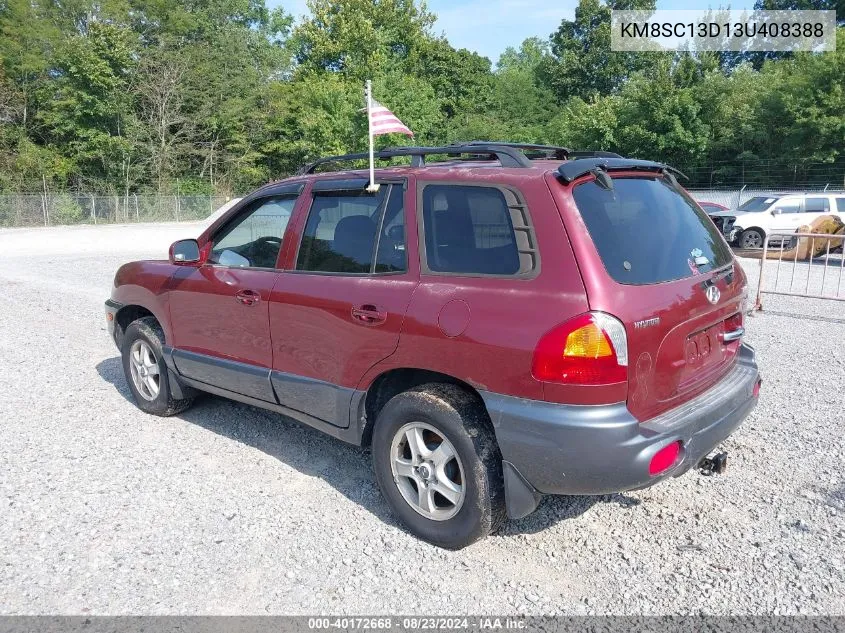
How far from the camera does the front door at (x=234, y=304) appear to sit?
4.25 m

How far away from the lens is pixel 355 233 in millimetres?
3834

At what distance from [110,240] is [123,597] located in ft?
87.7

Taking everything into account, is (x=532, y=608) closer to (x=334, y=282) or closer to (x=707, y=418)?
(x=707, y=418)

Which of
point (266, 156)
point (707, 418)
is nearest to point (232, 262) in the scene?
point (707, 418)

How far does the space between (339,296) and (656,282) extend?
1667 millimetres

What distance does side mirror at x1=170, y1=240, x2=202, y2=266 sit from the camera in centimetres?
473

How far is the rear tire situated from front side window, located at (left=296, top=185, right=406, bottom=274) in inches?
70.1

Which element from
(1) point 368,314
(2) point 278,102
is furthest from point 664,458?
(2) point 278,102

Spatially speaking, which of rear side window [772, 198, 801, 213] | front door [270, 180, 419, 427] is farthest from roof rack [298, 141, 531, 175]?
rear side window [772, 198, 801, 213]

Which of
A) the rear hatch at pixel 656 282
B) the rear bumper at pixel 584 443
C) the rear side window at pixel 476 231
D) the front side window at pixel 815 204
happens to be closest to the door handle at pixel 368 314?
the rear side window at pixel 476 231

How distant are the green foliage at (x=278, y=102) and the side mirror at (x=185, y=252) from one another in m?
29.9

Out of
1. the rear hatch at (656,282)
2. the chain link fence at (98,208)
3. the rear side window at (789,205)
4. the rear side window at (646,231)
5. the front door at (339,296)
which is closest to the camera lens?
the rear hatch at (656,282)

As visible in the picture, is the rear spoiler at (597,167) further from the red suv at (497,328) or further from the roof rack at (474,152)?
the roof rack at (474,152)

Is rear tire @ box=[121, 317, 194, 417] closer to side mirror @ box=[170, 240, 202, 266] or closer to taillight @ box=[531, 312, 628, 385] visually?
side mirror @ box=[170, 240, 202, 266]
